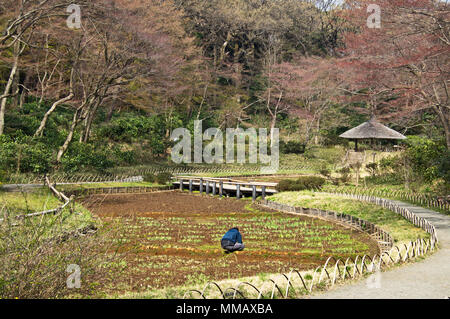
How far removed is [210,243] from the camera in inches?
516

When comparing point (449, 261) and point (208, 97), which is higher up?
point (208, 97)

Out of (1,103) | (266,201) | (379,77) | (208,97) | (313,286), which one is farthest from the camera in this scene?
(208,97)

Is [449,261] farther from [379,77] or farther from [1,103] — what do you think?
[1,103]

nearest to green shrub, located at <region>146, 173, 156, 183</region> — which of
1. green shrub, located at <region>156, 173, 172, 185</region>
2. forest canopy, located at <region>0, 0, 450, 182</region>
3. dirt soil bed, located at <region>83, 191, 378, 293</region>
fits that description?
green shrub, located at <region>156, 173, 172, 185</region>

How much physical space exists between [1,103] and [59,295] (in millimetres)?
21702

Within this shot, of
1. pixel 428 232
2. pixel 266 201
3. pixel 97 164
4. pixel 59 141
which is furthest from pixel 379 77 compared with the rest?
pixel 59 141

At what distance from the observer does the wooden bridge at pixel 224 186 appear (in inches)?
969

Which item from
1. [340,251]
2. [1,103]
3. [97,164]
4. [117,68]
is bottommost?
[340,251]

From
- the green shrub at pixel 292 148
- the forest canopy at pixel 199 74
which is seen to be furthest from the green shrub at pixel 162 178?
the green shrub at pixel 292 148

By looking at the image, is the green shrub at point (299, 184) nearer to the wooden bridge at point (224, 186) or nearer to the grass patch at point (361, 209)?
the wooden bridge at point (224, 186)

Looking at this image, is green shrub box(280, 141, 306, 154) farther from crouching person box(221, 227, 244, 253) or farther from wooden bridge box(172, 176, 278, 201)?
crouching person box(221, 227, 244, 253)

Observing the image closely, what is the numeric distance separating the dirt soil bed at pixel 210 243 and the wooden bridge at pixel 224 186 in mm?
2934

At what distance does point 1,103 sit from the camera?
2525cm

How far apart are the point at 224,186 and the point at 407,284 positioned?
62.3 ft
